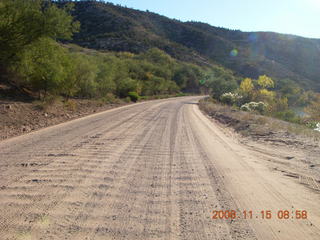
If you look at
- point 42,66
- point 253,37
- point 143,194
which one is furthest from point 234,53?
point 143,194

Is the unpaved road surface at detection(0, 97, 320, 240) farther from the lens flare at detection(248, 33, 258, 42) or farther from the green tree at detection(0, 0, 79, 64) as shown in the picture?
the lens flare at detection(248, 33, 258, 42)

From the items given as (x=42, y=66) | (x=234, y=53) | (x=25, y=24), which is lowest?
(x=42, y=66)

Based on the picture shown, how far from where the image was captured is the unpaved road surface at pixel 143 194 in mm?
2756

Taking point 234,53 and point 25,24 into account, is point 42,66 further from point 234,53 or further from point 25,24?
point 234,53

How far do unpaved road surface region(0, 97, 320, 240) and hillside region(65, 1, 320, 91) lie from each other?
75865 mm

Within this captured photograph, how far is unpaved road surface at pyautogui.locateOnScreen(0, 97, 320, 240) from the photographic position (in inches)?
108

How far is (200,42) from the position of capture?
110 meters

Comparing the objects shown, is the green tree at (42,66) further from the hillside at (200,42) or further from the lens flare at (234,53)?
the lens flare at (234,53)

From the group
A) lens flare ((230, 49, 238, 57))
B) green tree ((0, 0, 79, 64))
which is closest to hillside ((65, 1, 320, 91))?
lens flare ((230, 49, 238, 57))

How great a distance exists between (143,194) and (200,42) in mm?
115543

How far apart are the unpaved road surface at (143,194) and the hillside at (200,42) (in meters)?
75.9

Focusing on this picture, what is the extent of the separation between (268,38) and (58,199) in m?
135

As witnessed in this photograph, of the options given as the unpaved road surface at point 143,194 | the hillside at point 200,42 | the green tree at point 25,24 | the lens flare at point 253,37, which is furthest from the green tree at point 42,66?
the lens flare at point 253,37

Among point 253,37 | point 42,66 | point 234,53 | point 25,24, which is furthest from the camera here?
point 253,37
